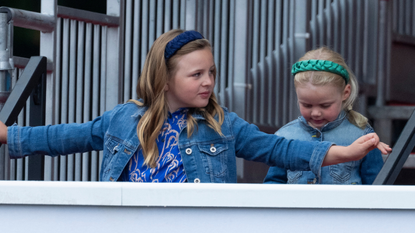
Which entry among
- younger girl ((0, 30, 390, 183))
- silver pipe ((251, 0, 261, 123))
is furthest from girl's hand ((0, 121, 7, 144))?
silver pipe ((251, 0, 261, 123))

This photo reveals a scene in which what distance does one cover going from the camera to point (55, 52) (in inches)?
101

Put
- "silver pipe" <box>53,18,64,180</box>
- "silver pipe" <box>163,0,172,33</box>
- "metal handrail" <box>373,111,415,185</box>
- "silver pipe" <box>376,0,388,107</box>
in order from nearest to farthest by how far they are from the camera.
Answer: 1. "metal handrail" <box>373,111,415,185</box>
2. "silver pipe" <box>53,18,64,180</box>
3. "silver pipe" <box>163,0,172,33</box>
4. "silver pipe" <box>376,0,388,107</box>

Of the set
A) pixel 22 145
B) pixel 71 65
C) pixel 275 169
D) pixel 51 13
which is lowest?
pixel 275 169

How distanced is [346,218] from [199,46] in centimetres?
90

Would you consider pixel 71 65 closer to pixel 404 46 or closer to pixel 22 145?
pixel 22 145

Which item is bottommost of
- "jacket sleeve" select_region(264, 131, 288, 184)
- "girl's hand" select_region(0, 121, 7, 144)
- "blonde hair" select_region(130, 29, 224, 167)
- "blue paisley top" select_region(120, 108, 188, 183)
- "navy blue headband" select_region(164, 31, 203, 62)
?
"jacket sleeve" select_region(264, 131, 288, 184)

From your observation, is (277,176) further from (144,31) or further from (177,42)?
(144,31)

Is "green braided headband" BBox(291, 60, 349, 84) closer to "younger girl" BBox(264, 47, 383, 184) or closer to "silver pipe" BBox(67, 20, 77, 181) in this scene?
"younger girl" BBox(264, 47, 383, 184)

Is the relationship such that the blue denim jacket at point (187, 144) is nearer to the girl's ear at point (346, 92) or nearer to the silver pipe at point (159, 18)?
the girl's ear at point (346, 92)

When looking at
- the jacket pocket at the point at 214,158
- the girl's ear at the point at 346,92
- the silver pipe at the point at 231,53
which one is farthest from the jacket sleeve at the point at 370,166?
the silver pipe at the point at 231,53

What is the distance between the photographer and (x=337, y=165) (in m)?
1.87

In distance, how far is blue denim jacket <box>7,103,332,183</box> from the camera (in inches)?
63.5

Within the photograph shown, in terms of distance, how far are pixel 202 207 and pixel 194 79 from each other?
755mm

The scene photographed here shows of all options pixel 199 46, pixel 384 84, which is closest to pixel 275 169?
pixel 199 46
